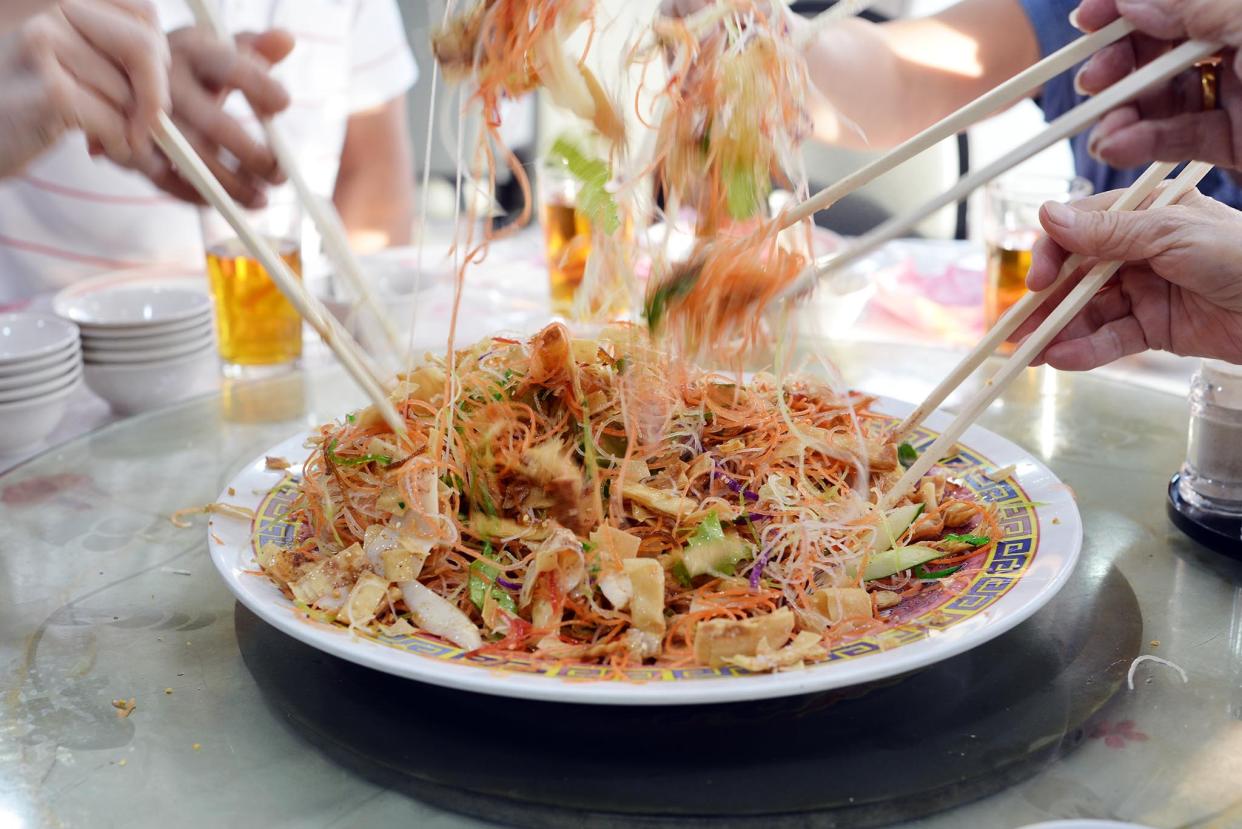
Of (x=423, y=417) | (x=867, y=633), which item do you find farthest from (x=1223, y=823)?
(x=423, y=417)

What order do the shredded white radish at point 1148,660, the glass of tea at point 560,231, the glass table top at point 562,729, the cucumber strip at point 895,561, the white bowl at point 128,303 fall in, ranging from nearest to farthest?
the glass table top at point 562,729 → the shredded white radish at point 1148,660 → the cucumber strip at point 895,561 → the white bowl at point 128,303 → the glass of tea at point 560,231

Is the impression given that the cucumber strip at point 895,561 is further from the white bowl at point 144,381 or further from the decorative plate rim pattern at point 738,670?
the white bowl at point 144,381

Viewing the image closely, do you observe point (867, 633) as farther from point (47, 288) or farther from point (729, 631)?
point (47, 288)

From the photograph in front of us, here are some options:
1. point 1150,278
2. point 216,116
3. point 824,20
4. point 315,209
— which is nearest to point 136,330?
point 216,116

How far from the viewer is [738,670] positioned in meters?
0.93

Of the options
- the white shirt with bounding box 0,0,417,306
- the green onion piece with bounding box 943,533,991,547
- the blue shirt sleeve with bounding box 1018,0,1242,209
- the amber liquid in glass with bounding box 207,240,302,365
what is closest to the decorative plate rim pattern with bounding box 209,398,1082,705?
the green onion piece with bounding box 943,533,991,547

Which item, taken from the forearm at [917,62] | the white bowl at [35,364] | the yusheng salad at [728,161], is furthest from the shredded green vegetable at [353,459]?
the forearm at [917,62]

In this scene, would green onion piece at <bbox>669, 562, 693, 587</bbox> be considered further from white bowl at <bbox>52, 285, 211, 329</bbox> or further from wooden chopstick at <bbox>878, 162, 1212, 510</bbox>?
white bowl at <bbox>52, 285, 211, 329</bbox>

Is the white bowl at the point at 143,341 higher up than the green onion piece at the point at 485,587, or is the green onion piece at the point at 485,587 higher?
the green onion piece at the point at 485,587

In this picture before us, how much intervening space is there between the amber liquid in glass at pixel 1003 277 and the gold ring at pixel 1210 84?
2.05 feet

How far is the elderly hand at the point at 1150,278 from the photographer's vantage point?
1.19m

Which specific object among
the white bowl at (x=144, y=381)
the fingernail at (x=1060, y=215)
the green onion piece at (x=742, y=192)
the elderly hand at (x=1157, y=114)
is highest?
the elderly hand at (x=1157, y=114)

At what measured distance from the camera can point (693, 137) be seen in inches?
45.4

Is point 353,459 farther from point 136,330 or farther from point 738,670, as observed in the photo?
point 136,330
